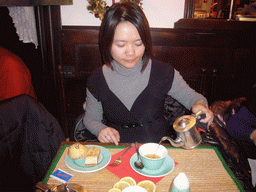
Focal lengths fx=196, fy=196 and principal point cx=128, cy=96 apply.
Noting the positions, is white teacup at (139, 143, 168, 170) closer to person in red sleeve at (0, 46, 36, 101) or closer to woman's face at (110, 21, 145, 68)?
woman's face at (110, 21, 145, 68)

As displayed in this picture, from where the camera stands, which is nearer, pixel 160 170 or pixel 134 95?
pixel 160 170

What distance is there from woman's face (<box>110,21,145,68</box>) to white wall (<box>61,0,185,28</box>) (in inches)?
60.8

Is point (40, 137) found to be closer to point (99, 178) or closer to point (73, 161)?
point (73, 161)

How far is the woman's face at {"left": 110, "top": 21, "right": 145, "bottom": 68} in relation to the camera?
1.19 m

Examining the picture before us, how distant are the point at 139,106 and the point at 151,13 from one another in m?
1.63

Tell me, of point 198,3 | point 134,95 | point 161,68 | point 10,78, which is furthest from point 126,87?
point 198,3

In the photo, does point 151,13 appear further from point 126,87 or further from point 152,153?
point 152,153

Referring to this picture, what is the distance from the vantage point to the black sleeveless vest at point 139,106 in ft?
4.75

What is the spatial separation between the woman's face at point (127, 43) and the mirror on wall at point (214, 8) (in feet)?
5.40

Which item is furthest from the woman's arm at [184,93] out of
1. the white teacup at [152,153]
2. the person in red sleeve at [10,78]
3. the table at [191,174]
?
the person in red sleeve at [10,78]

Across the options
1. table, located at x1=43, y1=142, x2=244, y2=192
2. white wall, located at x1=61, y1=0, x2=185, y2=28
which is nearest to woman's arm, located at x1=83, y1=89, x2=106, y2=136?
table, located at x1=43, y1=142, x2=244, y2=192

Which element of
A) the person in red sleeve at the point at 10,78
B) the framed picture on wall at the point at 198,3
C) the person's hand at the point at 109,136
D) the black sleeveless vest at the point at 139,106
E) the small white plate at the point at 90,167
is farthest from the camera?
the framed picture on wall at the point at 198,3

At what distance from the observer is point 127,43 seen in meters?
1.20

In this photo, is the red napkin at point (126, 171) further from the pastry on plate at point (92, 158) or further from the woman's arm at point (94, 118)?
the woman's arm at point (94, 118)
